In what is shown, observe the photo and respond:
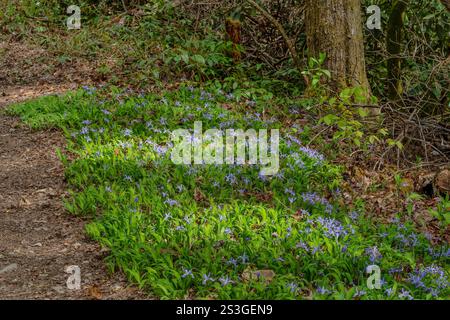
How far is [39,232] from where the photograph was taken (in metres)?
5.01

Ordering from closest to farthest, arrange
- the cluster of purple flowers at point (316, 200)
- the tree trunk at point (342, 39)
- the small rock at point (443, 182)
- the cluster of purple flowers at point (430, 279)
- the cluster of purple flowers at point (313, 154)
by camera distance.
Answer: the cluster of purple flowers at point (430, 279) → the cluster of purple flowers at point (316, 200) → the small rock at point (443, 182) → the cluster of purple flowers at point (313, 154) → the tree trunk at point (342, 39)

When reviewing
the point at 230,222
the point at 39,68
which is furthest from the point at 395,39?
the point at 39,68

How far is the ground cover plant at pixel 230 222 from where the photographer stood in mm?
3939

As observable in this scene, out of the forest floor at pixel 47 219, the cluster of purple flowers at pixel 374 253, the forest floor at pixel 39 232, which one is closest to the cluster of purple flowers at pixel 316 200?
the forest floor at pixel 47 219

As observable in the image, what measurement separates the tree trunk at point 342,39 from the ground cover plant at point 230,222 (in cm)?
96

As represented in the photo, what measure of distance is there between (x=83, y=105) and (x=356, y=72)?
3370 millimetres

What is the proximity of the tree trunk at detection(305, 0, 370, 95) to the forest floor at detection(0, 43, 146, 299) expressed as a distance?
334 centimetres

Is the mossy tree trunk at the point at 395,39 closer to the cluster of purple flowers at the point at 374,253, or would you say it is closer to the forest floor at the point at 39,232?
the cluster of purple flowers at the point at 374,253

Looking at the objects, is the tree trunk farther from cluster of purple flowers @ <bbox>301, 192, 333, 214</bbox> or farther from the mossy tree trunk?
cluster of purple flowers @ <bbox>301, 192, 333, 214</bbox>

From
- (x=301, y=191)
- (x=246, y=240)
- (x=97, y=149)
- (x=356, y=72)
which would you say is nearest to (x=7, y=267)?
(x=246, y=240)

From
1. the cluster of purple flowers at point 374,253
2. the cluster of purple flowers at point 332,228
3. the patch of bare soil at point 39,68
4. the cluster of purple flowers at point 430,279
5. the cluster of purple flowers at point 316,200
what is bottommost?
the cluster of purple flowers at point 430,279

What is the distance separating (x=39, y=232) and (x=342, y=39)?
14.1 ft

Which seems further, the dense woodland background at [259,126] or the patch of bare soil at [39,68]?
the patch of bare soil at [39,68]

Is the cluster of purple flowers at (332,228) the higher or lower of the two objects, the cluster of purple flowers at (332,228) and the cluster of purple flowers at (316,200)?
the lower
